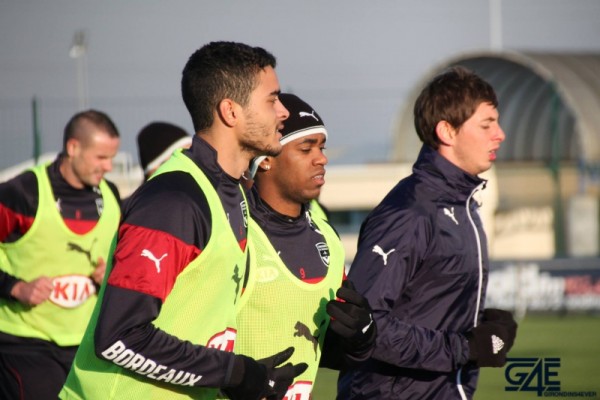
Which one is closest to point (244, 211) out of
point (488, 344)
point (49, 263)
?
point (488, 344)

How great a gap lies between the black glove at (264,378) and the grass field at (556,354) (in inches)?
96.8

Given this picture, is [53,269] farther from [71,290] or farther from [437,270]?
[437,270]

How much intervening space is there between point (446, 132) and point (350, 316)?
1.37 m

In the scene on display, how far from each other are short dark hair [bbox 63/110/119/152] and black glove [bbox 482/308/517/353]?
362 cm

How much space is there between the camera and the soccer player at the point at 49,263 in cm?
690

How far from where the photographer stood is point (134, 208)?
364 cm

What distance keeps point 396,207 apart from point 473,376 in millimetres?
861

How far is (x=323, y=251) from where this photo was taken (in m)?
4.57

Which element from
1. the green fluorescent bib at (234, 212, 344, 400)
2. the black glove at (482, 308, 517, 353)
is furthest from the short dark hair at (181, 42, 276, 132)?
the black glove at (482, 308, 517, 353)

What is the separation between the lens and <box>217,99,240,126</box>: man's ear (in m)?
3.95

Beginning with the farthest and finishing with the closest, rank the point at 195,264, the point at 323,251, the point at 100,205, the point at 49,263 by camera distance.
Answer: the point at 100,205 < the point at 49,263 < the point at 323,251 < the point at 195,264

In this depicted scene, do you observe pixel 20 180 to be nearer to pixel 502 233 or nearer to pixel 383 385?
pixel 383 385
